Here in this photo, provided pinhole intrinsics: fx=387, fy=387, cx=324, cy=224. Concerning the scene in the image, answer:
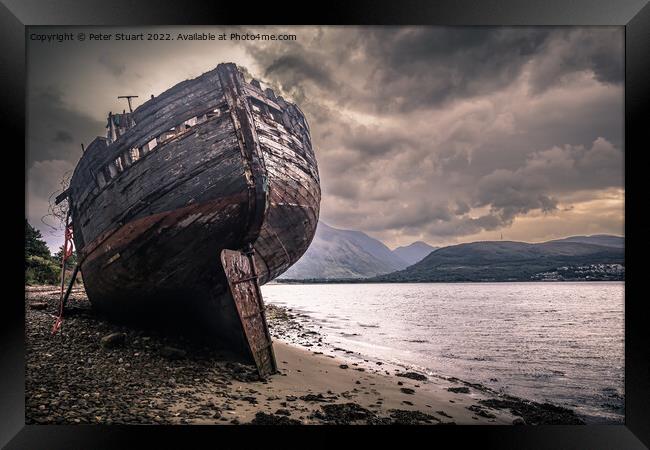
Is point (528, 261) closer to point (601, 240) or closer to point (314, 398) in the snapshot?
point (601, 240)

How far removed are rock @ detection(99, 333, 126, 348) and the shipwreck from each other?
0.52m

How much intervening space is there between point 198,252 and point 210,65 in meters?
2.32

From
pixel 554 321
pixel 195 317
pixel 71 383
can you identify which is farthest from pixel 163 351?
pixel 554 321

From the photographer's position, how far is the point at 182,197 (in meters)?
4.74

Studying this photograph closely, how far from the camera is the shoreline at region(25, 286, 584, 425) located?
13.4 feet

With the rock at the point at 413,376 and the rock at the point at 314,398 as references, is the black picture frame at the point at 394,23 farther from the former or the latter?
the rock at the point at 413,376

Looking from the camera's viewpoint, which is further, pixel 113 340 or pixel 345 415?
pixel 113 340

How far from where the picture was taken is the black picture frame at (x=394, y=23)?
420 centimetres

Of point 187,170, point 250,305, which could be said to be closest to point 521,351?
point 250,305

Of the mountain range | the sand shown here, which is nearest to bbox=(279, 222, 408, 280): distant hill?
the mountain range

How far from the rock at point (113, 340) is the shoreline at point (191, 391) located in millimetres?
18

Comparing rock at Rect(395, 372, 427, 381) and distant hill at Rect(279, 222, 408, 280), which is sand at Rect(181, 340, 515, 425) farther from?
distant hill at Rect(279, 222, 408, 280)

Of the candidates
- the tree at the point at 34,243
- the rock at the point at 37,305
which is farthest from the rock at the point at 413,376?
the tree at the point at 34,243

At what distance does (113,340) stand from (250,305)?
5.56 ft
